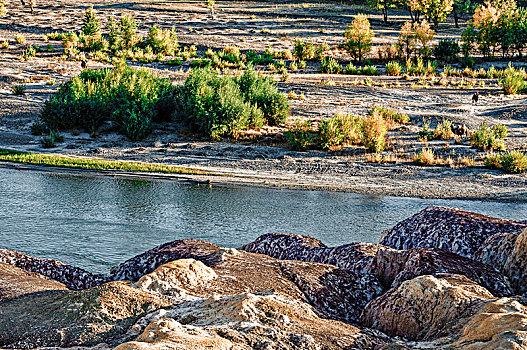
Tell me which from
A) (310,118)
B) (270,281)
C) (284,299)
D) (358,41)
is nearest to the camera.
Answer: (284,299)

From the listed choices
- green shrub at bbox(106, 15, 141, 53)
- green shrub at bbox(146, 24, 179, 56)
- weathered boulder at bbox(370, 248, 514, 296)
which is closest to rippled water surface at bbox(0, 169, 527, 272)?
weathered boulder at bbox(370, 248, 514, 296)

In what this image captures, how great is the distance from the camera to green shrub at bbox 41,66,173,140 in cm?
2617

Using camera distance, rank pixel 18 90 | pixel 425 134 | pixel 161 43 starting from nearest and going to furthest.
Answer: pixel 425 134, pixel 18 90, pixel 161 43

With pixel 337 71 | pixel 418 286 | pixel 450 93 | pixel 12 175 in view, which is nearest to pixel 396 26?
pixel 337 71

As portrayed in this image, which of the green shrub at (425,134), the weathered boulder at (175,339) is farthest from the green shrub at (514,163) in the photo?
the weathered boulder at (175,339)

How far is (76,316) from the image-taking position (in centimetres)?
477

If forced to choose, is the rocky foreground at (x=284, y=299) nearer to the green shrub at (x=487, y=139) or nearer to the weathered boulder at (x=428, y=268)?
the weathered boulder at (x=428, y=268)

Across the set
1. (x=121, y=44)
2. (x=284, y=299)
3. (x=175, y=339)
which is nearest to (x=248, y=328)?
(x=175, y=339)

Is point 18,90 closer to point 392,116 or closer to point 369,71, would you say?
point 392,116

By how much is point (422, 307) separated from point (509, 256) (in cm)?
180

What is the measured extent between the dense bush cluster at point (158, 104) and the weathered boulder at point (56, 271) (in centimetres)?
1829

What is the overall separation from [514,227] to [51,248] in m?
9.79

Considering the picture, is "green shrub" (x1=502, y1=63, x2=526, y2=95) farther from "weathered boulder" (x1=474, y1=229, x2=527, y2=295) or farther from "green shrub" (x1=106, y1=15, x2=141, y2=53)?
"weathered boulder" (x1=474, y1=229, x2=527, y2=295)

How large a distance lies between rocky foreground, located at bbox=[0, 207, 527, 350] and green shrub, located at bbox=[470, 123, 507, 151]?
1757cm
